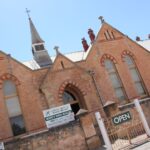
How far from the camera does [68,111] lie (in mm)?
15625

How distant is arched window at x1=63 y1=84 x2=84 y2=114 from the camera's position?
21.5 meters

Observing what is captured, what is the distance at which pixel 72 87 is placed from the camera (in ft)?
70.1

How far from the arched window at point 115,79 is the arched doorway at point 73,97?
3.49 metres

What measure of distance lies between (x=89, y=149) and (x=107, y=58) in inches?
450

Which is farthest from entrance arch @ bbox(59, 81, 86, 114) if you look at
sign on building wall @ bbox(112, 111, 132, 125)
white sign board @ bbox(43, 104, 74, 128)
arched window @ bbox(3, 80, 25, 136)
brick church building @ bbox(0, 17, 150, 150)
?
sign on building wall @ bbox(112, 111, 132, 125)

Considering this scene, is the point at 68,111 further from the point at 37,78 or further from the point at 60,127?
the point at 37,78

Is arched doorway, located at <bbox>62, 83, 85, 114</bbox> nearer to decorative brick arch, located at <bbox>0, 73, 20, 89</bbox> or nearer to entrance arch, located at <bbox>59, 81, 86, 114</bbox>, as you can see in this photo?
entrance arch, located at <bbox>59, 81, 86, 114</bbox>

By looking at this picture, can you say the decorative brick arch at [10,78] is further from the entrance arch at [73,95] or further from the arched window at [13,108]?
the entrance arch at [73,95]

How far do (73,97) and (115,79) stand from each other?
4359mm

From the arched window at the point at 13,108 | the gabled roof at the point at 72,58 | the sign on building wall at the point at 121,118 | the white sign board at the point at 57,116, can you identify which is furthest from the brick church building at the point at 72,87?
the sign on building wall at the point at 121,118

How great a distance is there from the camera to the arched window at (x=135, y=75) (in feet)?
79.2

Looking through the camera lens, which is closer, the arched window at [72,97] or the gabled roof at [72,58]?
the arched window at [72,97]

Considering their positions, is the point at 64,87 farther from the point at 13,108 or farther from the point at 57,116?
the point at 57,116

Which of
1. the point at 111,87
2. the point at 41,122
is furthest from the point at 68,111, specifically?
the point at 111,87
